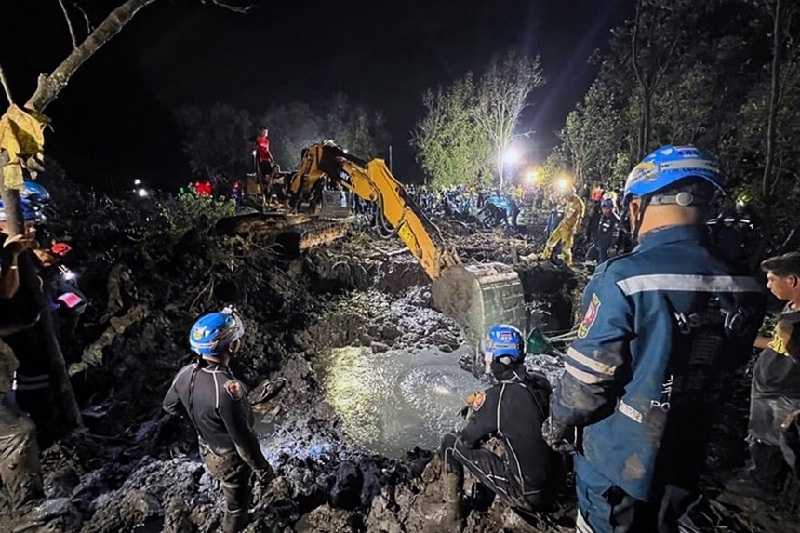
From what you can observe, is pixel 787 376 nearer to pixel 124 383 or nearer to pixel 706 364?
pixel 706 364

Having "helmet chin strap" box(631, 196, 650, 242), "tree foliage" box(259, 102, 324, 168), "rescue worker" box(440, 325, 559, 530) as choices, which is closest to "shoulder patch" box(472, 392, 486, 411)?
"rescue worker" box(440, 325, 559, 530)

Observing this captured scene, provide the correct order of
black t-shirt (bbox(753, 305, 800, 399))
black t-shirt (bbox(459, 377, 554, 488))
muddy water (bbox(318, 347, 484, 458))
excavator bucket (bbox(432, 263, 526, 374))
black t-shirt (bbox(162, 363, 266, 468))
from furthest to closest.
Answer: excavator bucket (bbox(432, 263, 526, 374)), muddy water (bbox(318, 347, 484, 458)), black t-shirt (bbox(753, 305, 800, 399)), black t-shirt (bbox(162, 363, 266, 468)), black t-shirt (bbox(459, 377, 554, 488))

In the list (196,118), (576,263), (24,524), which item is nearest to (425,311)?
(576,263)

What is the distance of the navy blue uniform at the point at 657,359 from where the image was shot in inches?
65.7

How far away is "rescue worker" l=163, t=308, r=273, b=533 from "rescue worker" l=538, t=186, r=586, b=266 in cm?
895

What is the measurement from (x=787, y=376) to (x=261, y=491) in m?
4.12

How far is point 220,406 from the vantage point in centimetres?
278

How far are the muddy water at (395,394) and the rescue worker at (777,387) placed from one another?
9.32 ft

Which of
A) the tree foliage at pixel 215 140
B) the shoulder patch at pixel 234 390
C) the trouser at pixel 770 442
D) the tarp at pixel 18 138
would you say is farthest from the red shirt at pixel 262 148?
the tree foliage at pixel 215 140

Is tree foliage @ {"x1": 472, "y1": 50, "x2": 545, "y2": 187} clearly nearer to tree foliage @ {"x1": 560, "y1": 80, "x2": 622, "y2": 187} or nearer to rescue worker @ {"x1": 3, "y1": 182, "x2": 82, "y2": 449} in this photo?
tree foliage @ {"x1": 560, "y1": 80, "x2": 622, "y2": 187}

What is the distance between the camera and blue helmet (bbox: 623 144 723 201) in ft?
5.80

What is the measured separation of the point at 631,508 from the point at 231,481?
8.17 feet

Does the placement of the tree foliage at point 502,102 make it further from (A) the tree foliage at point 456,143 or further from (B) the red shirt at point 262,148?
(B) the red shirt at point 262,148

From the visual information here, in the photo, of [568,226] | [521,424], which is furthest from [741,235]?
[521,424]
